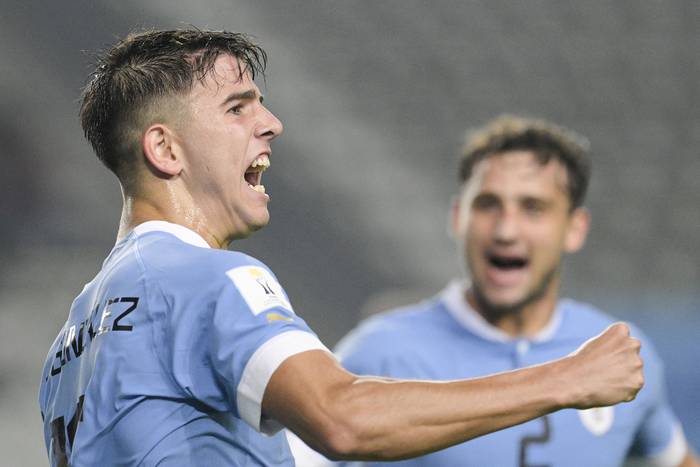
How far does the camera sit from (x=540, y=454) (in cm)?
351

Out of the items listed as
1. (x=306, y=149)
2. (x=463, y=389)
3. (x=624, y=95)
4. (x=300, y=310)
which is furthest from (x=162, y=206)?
(x=624, y=95)

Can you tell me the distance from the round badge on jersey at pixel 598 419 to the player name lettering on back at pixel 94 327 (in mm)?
1931

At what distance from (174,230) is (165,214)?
108mm

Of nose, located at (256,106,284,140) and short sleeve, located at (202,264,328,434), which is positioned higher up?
nose, located at (256,106,284,140)

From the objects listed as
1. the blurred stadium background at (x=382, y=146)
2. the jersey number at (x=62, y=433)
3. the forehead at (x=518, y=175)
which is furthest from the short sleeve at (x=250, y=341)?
the blurred stadium background at (x=382, y=146)

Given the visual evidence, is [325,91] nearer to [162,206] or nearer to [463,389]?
[162,206]

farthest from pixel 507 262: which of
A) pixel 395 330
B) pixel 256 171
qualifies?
pixel 256 171

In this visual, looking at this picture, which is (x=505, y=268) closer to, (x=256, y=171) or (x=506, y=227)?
(x=506, y=227)

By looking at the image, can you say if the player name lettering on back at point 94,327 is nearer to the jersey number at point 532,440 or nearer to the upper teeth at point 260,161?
the upper teeth at point 260,161

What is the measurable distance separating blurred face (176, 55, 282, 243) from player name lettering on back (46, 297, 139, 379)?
32 cm

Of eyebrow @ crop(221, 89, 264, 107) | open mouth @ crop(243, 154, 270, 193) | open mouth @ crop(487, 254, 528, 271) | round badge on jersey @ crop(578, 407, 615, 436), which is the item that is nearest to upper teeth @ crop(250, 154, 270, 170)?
open mouth @ crop(243, 154, 270, 193)

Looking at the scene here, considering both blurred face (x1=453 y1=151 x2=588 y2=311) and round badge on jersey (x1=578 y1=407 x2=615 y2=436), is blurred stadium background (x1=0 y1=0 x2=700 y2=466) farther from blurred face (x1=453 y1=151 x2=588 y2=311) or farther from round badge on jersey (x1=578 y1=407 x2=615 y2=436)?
round badge on jersey (x1=578 y1=407 x2=615 y2=436)

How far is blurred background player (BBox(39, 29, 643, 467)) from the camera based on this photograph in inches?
68.2

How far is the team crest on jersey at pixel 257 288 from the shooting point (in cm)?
181
